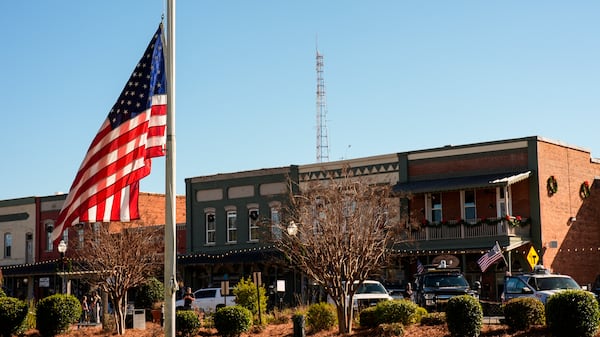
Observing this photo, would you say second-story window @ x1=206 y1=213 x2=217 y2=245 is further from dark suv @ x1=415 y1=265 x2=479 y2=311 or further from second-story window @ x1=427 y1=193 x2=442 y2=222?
dark suv @ x1=415 y1=265 x2=479 y2=311

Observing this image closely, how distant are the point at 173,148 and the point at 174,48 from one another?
5.22 ft

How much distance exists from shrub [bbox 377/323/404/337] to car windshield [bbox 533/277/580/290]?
5.95 meters

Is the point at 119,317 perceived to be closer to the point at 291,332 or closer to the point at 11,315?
the point at 11,315

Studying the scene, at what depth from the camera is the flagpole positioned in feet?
46.6

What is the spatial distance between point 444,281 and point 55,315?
41.0 ft

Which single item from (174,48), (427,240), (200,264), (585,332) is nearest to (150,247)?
(200,264)

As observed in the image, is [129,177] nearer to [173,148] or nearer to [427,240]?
[173,148]

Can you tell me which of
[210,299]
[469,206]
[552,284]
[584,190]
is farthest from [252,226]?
[552,284]

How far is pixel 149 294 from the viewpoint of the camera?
34.8 m

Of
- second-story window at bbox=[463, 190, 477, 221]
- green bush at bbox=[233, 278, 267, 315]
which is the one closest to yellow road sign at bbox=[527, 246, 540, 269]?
second-story window at bbox=[463, 190, 477, 221]

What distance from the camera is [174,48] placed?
1484cm

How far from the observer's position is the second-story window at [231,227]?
5115 centimetres

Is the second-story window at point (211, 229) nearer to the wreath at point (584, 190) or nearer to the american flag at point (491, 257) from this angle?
the wreath at point (584, 190)

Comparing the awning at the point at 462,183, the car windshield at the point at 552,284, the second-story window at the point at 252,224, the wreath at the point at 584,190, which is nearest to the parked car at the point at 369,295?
the car windshield at the point at 552,284
